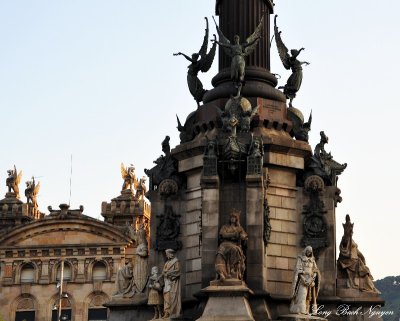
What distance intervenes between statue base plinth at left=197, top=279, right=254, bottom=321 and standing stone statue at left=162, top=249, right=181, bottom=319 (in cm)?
169

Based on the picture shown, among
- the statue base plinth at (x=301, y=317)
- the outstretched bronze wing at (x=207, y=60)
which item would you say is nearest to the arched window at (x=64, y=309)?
the outstretched bronze wing at (x=207, y=60)

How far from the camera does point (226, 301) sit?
27.1 meters

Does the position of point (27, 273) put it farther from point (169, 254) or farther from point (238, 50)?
point (238, 50)

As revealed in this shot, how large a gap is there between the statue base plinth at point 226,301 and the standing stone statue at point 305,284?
5.25ft

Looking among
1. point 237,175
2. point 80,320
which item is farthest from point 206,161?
point 80,320

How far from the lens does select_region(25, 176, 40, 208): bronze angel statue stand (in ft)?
286

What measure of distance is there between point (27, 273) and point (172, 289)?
5514cm

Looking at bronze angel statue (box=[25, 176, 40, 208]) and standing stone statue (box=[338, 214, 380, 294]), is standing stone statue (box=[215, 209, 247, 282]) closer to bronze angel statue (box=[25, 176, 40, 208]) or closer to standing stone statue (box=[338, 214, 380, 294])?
standing stone statue (box=[338, 214, 380, 294])

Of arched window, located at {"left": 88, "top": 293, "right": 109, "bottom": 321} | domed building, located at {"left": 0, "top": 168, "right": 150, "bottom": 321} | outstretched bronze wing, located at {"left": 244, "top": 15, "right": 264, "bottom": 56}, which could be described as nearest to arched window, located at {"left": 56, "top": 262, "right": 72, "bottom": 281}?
domed building, located at {"left": 0, "top": 168, "right": 150, "bottom": 321}

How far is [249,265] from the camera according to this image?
28.3 m

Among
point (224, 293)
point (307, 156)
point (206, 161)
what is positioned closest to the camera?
point (224, 293)

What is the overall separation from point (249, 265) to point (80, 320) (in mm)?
52588

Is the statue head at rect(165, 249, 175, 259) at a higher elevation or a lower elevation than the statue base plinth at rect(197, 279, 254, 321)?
higher

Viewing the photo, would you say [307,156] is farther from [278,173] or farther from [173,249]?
[173,249]
